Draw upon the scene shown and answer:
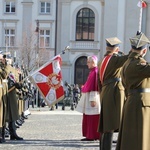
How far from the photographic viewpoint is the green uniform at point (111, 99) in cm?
859

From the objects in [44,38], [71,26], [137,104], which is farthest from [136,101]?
[44,38]

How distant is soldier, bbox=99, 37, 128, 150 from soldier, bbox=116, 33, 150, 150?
5.12 ft

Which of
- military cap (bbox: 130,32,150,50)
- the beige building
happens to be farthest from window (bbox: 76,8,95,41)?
military cap (bbox: 130,32,150,50)

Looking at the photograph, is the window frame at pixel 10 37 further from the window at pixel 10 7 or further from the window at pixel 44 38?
the window at pixel 44 38

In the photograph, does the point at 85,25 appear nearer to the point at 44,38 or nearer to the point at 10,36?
the point at 44,38

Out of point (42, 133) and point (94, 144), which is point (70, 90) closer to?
point (42, 133)

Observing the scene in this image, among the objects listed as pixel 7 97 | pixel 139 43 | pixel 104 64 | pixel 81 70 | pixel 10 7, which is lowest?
pixel 81 70

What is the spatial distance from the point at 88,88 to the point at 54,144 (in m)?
1.40

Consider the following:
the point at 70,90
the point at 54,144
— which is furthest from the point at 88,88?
A: the point at 70,90

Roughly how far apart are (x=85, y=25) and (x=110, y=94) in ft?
135

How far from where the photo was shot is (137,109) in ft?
22.3

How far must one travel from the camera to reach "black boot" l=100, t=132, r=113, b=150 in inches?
327

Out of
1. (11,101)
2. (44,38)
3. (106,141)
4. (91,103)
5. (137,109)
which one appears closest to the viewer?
(137,109)

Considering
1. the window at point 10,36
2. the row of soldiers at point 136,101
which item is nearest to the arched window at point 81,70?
the window at point 10,36
